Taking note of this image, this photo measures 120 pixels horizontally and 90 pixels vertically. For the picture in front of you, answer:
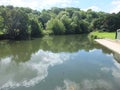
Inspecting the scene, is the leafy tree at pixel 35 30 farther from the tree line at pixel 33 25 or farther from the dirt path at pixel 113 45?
the dirt path at pixel 113 45

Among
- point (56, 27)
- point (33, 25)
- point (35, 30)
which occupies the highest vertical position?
point (33, 25)

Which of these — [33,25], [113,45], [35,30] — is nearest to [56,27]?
[35,30]

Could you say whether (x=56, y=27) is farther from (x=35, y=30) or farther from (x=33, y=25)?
(x=33, y=25)

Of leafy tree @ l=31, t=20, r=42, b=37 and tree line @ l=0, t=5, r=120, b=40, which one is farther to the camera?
leafy tree @ l=31, t=20, r=42, b=37

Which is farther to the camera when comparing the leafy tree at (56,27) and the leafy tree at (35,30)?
the leafy tree at (56,27)

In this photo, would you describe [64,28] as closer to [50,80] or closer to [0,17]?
[0,17]

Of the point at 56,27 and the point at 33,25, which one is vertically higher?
the point at 33,25

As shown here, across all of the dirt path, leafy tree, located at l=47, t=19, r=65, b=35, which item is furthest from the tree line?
the dirt path

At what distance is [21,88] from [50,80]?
1925mm

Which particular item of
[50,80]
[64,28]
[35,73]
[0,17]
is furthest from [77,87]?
[64,28]

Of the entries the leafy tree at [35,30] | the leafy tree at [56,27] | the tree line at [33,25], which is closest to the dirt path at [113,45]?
the tree line at [33,25]

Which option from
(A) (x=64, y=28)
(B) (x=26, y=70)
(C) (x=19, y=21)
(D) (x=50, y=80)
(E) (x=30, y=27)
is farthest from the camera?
(A) (x=64, y=28)

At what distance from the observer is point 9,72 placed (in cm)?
1498

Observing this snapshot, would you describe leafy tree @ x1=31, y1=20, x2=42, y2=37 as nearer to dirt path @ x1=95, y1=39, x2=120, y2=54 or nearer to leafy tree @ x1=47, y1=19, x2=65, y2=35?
leafy tree @ x1=47, y1=19, x2=65, y2=35
